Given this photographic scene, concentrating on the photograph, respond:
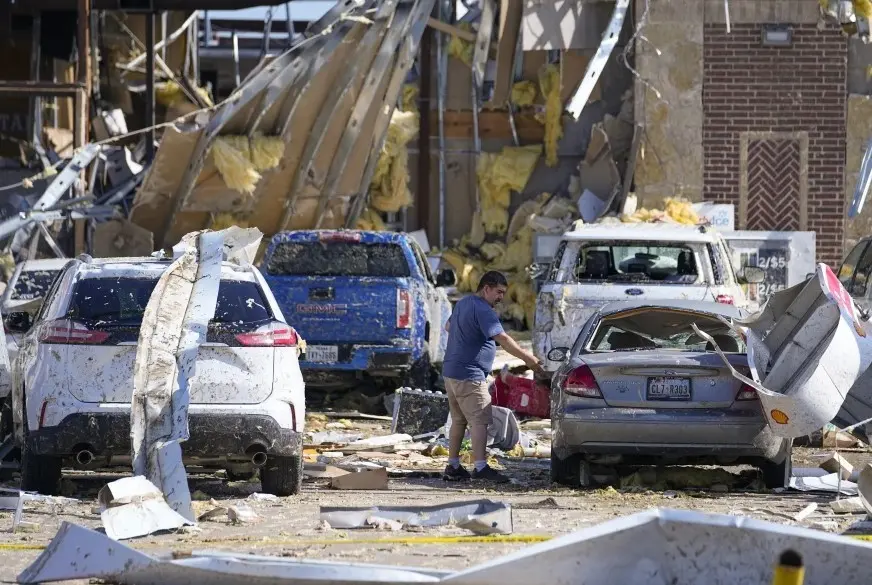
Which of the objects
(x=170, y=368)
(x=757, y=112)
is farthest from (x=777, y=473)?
(x=757, y=112)

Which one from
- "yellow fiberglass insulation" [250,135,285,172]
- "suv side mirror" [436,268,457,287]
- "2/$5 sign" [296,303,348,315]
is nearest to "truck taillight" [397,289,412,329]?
"2/$5 sign" [296,303,348,315]

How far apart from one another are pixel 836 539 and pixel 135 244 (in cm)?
1816

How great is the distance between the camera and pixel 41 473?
460 inches

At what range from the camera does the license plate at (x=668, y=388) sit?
12.4m

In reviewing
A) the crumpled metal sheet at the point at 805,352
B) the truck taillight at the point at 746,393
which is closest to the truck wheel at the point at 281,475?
the crumpled metal sheet at the point at 805,352

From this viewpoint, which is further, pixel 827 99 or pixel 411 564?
pixel 827 99

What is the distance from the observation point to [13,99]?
3356 centimetres

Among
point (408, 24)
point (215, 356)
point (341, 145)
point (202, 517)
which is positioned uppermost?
point (408, 24)

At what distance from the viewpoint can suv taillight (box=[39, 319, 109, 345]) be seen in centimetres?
1153

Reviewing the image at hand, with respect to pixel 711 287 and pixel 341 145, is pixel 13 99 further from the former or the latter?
pixel 711 287

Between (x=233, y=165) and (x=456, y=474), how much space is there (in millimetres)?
11368

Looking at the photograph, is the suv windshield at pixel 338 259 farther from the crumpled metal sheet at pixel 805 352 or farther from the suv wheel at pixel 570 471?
the crumpled metal sheet at pixel 805 352

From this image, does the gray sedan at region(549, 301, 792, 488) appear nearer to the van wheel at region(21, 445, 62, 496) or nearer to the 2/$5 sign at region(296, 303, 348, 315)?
the van wheel at region(21, 445, 62, 496)

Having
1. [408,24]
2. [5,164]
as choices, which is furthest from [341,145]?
[5,164]
